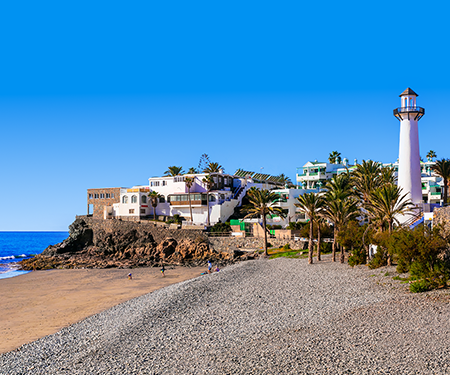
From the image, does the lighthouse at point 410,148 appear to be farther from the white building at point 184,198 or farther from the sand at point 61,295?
the white building at point 184,198

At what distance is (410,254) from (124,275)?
114 feet

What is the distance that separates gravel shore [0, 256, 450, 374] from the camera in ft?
48.4

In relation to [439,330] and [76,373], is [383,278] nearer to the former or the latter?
[439,330]

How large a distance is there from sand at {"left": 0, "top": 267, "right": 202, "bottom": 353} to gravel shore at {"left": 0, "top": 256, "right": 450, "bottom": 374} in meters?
2.68

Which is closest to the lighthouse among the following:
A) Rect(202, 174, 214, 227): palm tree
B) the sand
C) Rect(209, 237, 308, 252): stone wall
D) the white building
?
Rect(209, 237, 308, 252): stone wall

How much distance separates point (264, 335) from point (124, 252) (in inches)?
2076

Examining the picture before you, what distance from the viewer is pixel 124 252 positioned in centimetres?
6775

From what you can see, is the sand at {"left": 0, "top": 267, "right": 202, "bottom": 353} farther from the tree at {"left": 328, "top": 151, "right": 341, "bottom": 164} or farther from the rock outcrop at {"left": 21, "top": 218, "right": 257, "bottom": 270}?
the tree at {"left": 328, "top": 151, "right": 341, "bottom": 164}

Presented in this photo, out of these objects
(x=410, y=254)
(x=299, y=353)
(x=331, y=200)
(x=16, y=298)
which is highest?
(x=331, y=200)

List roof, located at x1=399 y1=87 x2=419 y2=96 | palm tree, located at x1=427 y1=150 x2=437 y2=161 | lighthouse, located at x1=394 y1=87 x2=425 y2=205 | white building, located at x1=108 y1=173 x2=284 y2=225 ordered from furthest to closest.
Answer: palm tree, located at x1=427 y1=150 x2=437 y2=161
white building, located at x1=108 y1=173 x2=284 y2=225
roof, located at x1=399 y1=87 x2=419 y2=96
lighthouse, located at x1=394 y1=87 x2=425 y2=205

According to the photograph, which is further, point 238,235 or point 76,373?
point 238,235

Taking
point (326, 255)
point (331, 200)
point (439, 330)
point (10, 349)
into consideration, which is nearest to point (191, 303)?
point (10, 349)

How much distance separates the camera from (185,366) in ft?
51.3

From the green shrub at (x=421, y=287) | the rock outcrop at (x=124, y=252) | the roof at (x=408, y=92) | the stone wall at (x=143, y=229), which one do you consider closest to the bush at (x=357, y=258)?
the green shrub at (x=421, y=287)
